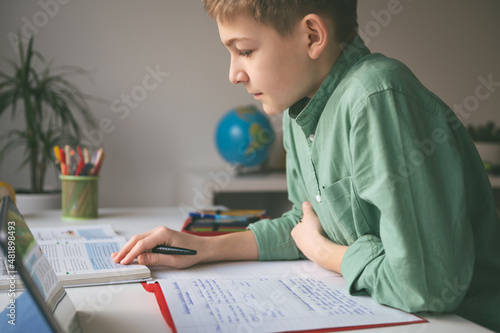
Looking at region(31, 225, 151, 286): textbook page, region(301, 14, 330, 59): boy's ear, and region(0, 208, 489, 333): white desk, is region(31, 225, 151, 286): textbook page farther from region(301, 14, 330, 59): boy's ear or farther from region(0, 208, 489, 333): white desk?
region(301, 14, 330, 59): boy's ear

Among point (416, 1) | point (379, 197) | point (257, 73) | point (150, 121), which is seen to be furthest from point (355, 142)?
point (416, 1)

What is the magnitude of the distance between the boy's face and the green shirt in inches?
1.6

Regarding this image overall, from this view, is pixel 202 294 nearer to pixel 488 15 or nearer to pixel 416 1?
pixel 416 1

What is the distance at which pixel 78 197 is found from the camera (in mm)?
1306

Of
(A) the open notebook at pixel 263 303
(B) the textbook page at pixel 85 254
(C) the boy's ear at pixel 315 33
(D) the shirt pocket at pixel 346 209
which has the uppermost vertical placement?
(C) the boy's ear at pixel 315 33

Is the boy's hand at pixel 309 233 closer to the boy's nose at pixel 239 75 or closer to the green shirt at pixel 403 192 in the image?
the green shirt at pixel 403 192

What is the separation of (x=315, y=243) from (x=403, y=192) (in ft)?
0.86

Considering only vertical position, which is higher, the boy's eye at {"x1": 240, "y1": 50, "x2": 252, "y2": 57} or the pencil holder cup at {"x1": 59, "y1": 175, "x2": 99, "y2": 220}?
the boy's eye at {"x1": 240, "y1": 50, "x2": 252, "y2": 57}

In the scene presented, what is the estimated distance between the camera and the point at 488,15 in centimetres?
289

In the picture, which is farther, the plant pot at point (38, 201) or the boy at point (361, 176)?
the plant pot at point (38, 201)

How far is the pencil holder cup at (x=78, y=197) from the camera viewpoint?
1.30 meters

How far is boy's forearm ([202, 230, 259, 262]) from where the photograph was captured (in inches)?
34.0

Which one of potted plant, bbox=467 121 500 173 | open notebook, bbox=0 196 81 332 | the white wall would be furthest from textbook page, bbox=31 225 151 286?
potted plant, bbox=467 121 500 173

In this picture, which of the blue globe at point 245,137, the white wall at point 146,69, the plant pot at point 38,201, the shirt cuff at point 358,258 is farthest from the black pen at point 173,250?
the white wall at point 146,69
